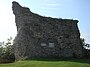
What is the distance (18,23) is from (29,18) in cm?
222

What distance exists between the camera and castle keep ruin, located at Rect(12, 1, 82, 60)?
2566cm

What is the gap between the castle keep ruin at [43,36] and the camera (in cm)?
2566

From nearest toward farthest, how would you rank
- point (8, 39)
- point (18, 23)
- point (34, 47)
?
point (34, 47) → point (18, 23) → point (8, 39)

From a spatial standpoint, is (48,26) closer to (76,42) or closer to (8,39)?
(76,42)

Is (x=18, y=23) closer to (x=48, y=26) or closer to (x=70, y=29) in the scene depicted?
(x=48, y=26)

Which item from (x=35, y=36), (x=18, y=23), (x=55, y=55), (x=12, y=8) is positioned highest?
(x=12, y=8)

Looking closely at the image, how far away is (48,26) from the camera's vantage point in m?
26.9

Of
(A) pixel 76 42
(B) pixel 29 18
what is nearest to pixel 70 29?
(A) pixel 76 42

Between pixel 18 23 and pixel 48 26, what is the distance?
405cm

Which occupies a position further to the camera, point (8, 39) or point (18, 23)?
point (8, 39)

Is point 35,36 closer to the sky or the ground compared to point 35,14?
closer to the ground

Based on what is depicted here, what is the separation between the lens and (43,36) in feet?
85.9

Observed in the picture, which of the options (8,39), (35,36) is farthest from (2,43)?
(35,36)

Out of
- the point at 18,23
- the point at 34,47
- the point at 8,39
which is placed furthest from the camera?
the point at 8,39
